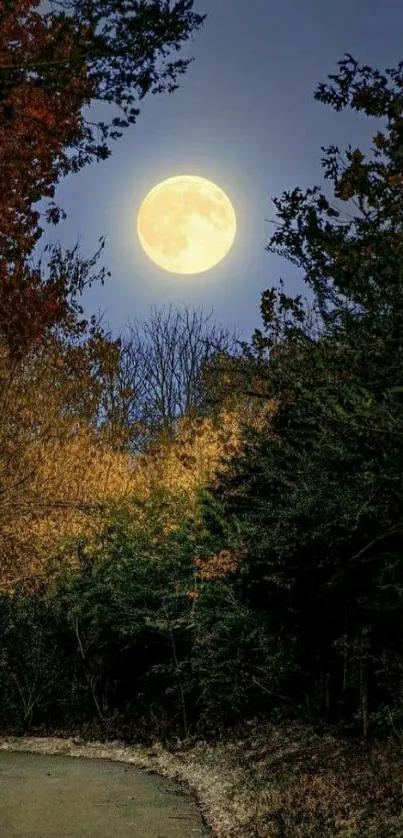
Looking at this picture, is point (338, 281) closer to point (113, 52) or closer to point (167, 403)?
point (113, 52)

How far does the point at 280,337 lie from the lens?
762cm

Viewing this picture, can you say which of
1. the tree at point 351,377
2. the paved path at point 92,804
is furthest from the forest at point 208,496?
the paved path at point 92,804

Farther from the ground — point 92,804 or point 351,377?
point 351,377

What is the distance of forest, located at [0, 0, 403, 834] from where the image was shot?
22.7 feet

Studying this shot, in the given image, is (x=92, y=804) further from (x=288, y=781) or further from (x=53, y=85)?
(x=53, y=85)

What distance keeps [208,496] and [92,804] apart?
5178mm

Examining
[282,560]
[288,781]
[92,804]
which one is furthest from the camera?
[282,560]

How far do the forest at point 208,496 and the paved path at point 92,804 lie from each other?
7.80 ft

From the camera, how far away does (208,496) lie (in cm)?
1369

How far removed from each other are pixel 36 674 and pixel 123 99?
43.7 feet

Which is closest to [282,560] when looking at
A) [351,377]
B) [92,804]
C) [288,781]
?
[288,781]

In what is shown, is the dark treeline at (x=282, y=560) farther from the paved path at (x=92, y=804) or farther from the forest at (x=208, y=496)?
the paved path at (x=92, y=804)

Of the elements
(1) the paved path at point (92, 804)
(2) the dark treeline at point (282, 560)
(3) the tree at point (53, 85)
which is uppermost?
(3) the tree at point (53, 85)

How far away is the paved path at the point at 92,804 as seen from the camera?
8.65 m
